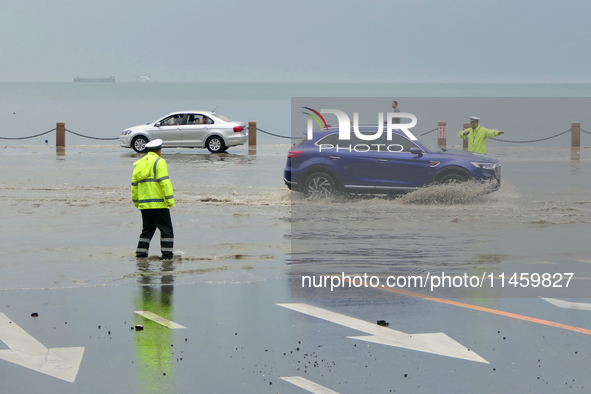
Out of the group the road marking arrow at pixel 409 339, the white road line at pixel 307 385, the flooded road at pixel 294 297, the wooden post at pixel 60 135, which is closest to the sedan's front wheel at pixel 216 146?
the wooden post at pixel 60 135

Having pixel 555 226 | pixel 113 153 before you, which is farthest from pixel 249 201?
pixel 113 153

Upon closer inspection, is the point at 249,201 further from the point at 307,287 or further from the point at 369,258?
the point at 307,287

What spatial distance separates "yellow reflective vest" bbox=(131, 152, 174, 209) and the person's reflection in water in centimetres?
93

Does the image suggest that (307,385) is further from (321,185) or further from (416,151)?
(416,151)

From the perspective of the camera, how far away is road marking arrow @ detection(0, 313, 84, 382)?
5867 mm

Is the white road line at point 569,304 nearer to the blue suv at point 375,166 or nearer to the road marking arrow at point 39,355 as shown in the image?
the road marking arrow at point 39,355

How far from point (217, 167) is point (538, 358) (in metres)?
19.0

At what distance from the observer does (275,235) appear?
12.6 m

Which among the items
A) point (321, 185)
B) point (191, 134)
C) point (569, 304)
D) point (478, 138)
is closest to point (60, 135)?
point (191, 134)

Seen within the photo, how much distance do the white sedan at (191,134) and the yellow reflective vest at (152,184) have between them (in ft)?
66.1

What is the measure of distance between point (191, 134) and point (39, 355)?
81.9 ft

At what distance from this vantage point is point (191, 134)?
101 feet

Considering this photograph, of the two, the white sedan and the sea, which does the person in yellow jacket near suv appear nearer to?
the sea

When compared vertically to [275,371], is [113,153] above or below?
above
